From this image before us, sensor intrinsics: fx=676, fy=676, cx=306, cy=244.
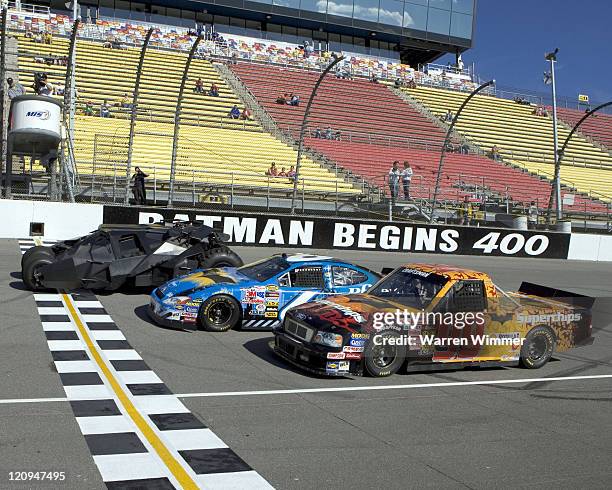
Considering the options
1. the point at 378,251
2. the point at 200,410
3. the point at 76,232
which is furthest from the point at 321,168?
the point at 200,410

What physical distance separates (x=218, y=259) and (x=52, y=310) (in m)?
3.21

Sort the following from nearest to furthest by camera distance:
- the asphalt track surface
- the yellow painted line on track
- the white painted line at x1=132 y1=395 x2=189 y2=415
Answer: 1. the yellow painted line on track
2. the asphalt track surface
3. the white painted line at x1=132 y1=395 x2=189 y2=415

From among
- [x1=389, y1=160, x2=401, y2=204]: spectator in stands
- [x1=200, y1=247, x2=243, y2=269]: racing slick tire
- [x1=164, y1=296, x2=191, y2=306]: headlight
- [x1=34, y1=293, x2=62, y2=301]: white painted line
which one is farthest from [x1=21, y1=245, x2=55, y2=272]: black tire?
[x1=389, y1=160, x2=401, y2=204]: spectator in stands

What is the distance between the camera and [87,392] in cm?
725

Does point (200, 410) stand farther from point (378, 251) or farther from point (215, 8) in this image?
point (215, 8)

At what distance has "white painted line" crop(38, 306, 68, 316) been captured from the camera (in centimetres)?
1080

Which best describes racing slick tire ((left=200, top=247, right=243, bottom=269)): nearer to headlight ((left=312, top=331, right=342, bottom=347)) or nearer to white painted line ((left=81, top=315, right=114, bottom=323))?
white painted line ((left=81, top=315, right=114, bottom=323))

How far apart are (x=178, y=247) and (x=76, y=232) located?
23.3 ft

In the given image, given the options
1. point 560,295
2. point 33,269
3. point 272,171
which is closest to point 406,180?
point 272,171

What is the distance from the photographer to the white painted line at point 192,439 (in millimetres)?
5984

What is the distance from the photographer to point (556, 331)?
985cm

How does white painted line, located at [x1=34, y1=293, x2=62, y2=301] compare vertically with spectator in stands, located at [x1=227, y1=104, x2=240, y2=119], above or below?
below

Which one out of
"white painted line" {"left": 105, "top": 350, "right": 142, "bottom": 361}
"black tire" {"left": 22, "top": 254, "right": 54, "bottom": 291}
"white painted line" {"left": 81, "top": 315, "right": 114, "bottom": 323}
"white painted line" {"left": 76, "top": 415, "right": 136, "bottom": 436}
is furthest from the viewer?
"black tire" {"left": 22, "top": 254, "right": 54, "bottom": 291}

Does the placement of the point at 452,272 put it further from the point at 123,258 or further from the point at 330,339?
the point at 123,258
